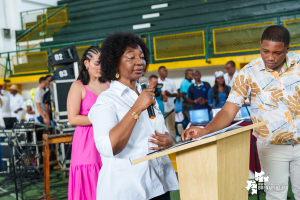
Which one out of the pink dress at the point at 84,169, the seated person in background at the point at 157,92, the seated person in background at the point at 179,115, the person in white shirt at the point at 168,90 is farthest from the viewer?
the seated person in background at the point at 179,115

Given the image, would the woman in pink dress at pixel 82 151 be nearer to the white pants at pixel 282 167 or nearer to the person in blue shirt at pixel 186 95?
the white pants at pixel 282 167

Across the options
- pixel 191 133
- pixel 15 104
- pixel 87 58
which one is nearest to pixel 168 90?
pixel 15 104

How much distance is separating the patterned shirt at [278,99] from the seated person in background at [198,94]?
4.42m

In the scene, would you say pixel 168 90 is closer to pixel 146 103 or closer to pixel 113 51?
pixel 113 51

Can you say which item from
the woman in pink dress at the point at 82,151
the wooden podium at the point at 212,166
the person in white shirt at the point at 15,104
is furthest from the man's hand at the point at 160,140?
the person in white shirt at the point at 15,104

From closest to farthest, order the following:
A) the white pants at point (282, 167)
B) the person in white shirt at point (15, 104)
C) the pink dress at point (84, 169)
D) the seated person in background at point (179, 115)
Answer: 1. the white pants at point (282, 167)
2. the pink dress at point (84, 169)
3. the seated person in background at point (179, 115)
4. the person in white shirt at point (15, 104)

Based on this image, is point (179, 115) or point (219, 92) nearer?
point (219, 92)

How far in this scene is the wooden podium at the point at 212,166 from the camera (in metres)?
1.21

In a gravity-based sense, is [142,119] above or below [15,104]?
above

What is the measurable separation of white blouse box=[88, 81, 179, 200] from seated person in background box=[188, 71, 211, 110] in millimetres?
5143

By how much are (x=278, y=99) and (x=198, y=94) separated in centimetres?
462

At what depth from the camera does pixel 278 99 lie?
6.48 feet

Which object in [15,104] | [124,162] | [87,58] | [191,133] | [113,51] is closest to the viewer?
[124,162]

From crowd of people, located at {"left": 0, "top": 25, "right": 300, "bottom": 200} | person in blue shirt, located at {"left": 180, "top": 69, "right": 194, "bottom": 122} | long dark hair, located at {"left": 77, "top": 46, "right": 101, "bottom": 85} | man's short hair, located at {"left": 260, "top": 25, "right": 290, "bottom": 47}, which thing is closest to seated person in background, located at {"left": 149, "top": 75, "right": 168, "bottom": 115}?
person in blue shirt, located at {"left": 180, "top": 69, "right": 194, "bottom": 122}
